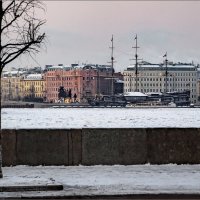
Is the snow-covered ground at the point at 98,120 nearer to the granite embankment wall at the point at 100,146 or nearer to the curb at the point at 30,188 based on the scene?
the granite embankment wall at the point at 100,146

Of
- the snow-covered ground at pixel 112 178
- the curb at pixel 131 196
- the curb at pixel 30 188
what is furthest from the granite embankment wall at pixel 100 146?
the curb at pixel 131 196

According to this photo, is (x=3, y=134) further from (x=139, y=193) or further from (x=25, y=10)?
(x=139, y=193)

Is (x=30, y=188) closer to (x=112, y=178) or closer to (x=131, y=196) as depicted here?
(x=131, y=196)

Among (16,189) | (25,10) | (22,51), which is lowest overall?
(16,189)

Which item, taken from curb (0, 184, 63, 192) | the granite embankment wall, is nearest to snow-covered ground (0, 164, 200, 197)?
curb (0, 184, 63, 192)

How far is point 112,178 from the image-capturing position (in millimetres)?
14469

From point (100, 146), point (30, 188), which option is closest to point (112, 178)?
point (30, 188)

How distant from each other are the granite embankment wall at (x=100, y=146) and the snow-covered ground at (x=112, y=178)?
33cm

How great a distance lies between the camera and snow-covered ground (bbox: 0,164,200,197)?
12766 mm

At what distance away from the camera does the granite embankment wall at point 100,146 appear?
16844 mm

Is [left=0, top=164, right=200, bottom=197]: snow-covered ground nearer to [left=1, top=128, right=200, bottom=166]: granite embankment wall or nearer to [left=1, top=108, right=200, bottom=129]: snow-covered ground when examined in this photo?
[left=1, top=128, right=200, bottom=166]: granite embankment wall

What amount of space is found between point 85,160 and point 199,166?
9.97 ft

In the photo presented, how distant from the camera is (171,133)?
17250 millimetres

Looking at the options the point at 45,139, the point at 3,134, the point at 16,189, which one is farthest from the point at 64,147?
the point at 16,189
